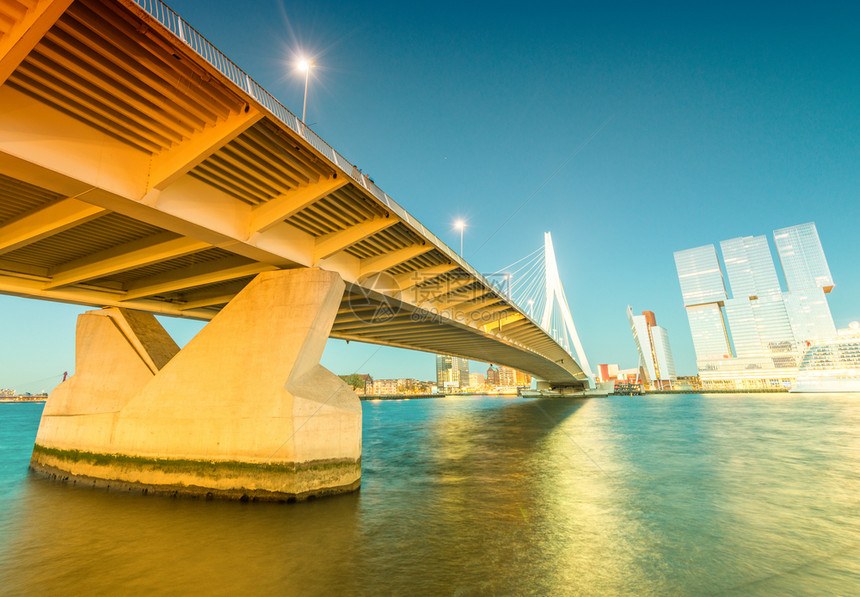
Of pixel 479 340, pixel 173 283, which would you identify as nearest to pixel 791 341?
pixel 479 340

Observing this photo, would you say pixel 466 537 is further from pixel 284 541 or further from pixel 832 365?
pixel 832 365

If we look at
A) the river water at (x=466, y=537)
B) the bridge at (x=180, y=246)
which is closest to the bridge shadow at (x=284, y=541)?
the river water at (x=466, y=537)

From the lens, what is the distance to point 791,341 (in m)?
160

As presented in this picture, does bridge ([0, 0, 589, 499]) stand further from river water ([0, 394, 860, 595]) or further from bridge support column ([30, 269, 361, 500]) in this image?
river water ([0, 394, 860, 595])

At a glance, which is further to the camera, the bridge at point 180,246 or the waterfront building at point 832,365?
the waterfront building at point 832,365

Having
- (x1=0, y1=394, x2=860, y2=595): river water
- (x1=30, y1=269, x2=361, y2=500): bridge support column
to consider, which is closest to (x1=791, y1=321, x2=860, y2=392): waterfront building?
(x1=0, y1=394, x2=860, y2=595): river water

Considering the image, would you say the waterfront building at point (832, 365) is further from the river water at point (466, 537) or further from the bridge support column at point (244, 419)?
the bridge support column at point (244, 419)

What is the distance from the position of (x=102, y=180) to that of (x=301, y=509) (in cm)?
825

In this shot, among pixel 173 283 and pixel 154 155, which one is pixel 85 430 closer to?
pixel 173 283

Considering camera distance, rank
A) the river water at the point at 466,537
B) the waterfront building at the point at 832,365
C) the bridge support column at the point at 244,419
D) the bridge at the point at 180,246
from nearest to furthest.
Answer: the river water at the point at 466,537, the bridge at the point at 180,246, the bridge support column at the point at 244,419, the waterfront building at the point at 832,365

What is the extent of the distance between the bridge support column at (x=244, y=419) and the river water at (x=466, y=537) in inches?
24.3

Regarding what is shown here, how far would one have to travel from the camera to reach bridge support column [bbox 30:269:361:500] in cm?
948

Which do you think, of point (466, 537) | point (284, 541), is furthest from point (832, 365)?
point (284, 541)

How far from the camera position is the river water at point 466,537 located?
5656mm
